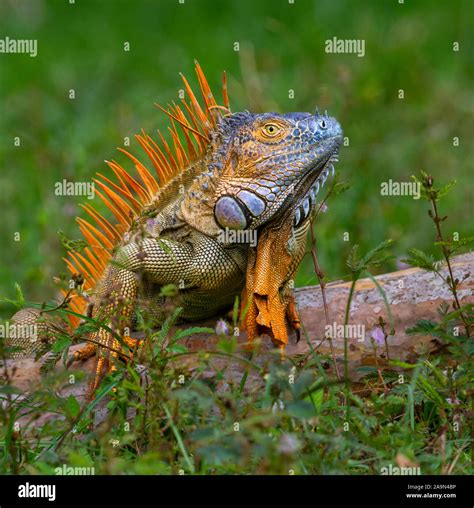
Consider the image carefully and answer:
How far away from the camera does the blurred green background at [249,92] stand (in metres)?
10.2

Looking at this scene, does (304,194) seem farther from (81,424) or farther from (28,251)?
(28,251)

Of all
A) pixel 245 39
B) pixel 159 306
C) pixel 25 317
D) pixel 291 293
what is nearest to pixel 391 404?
pixel 291 293

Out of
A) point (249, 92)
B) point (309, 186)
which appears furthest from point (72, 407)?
point (249, 92)

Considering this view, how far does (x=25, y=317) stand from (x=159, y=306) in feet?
3.60

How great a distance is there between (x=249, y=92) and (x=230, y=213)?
4923mm

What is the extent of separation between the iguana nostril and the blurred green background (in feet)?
5.26

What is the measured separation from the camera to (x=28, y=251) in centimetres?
1005

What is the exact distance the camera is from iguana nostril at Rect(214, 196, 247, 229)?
633cm

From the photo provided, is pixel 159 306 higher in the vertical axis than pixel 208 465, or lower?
higher

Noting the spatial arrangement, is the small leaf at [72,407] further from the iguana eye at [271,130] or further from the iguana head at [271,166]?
the iguana eye at [271,130]

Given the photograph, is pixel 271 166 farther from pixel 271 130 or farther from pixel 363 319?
pixel 363 319

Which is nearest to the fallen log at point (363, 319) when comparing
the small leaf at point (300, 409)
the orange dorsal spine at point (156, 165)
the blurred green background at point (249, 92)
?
the orange dorsal spine at point (156, 165)

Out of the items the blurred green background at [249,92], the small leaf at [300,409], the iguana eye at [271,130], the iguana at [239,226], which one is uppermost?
the blurred green background at [249,92]

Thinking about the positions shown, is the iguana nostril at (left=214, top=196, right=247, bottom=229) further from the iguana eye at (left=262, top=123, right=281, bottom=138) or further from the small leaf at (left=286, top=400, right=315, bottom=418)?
the small leaf at (left=286, top=400, right=315, bottom=418)
